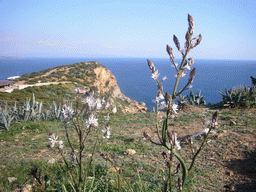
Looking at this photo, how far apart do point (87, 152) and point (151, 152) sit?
6.22 ft

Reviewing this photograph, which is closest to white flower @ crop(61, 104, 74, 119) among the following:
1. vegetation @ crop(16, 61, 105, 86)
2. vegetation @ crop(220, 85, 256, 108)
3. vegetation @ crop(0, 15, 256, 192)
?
vegetation @ crop(0, 15, 256, 192)

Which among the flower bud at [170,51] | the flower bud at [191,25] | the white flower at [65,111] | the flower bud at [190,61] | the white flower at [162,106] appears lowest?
the white flower at [65,111]

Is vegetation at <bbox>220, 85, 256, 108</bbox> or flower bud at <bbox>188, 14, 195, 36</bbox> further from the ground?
flower bud at <bbox>188, 14, 195, 36</bbox>

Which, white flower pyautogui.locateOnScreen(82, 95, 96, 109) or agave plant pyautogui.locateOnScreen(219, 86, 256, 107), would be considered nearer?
white flower pyautogui.locateOnScreen(82, 95, 96, 109)

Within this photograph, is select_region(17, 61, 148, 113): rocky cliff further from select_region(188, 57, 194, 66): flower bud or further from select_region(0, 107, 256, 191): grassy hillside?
select_region(188, 57, 194, 66): flower bud

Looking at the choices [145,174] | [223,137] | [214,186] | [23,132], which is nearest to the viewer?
[214,186]

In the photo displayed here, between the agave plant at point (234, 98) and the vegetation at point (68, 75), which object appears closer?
the agave plant at point (234, 98)

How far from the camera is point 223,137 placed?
5621 mm

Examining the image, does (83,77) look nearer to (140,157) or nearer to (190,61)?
(140,157)

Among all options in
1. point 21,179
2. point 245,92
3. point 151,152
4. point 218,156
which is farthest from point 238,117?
point 21,179

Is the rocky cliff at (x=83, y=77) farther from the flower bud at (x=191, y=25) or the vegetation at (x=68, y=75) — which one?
the flower bud at (x=191, y=25)

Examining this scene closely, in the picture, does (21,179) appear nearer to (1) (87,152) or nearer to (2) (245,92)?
(1) (87,152)

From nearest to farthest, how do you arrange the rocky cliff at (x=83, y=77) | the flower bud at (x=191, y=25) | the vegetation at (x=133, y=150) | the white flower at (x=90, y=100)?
the flower bud at (x=191, y=25), the vegetation at (x=133, y=150), the white flower at (x=90, y=100), the rocky cliff at (x=83, y=77)

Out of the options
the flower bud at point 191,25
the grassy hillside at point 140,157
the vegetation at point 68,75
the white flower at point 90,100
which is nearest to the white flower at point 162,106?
the flower bud at point 191,25
